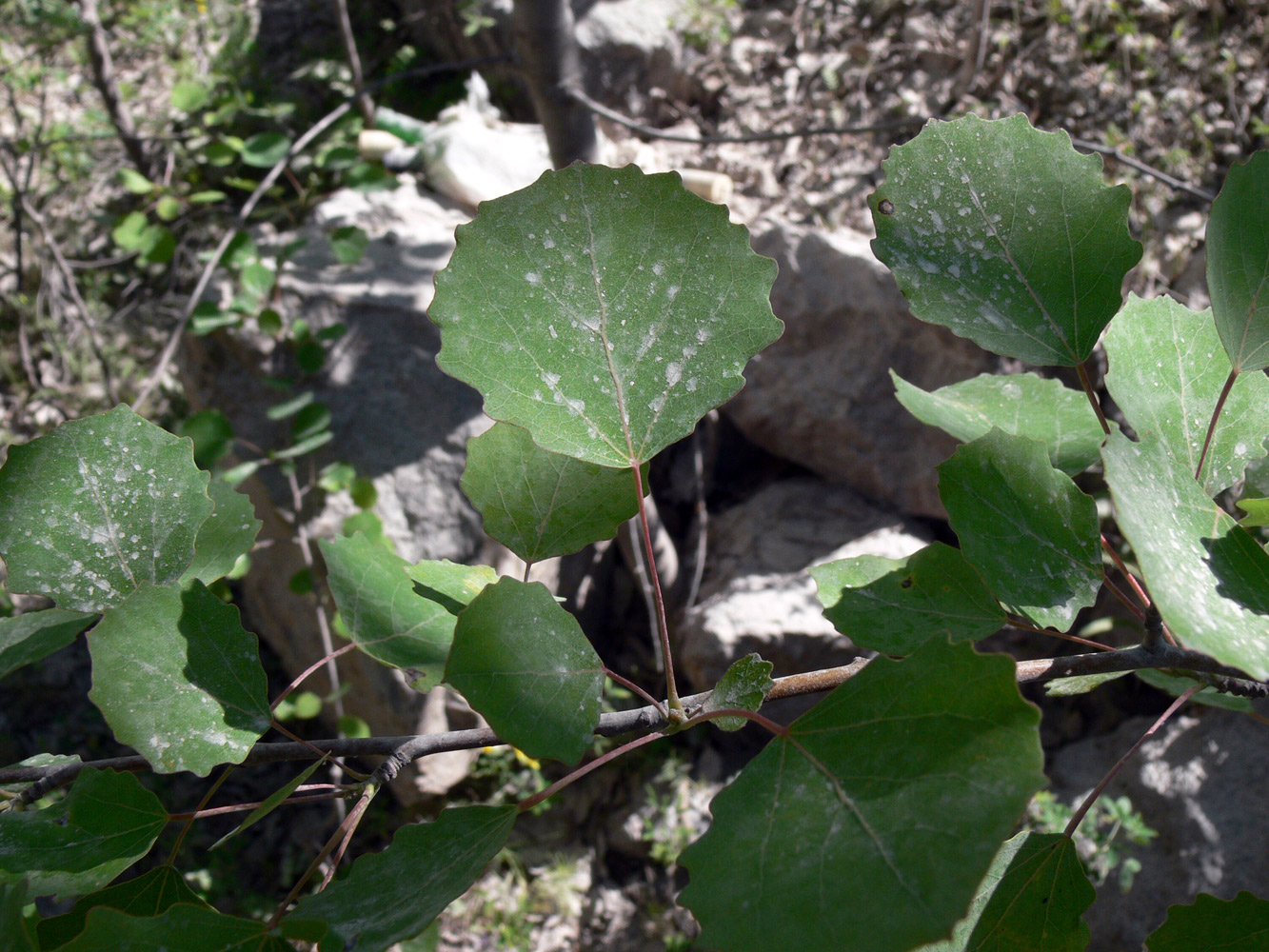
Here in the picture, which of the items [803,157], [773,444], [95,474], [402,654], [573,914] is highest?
[95,474]

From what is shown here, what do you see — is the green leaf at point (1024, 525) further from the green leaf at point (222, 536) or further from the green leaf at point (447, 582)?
the green leaf at point (222, 536)

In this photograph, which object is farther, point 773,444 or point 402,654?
point 773,444

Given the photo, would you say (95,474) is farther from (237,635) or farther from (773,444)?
(773,444)

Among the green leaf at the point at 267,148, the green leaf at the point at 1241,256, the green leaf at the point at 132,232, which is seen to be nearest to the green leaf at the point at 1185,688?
the green leaf at the point at 1241,256

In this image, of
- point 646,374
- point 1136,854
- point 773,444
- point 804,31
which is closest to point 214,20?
point 804,31

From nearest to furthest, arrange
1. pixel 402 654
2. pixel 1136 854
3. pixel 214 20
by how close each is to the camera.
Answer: pixel 402 654 < pixel 1136 854 < pixel 214 20

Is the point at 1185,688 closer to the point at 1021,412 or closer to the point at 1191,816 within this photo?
the point at 1021,412

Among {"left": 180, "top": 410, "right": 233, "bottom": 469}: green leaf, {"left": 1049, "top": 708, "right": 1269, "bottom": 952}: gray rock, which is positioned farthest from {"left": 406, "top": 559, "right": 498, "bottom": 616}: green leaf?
{"left": 1049, "top": 708, "right": 1269, "bottom": 952}: gray rock
